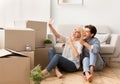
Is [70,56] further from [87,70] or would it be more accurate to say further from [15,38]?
[15,38]

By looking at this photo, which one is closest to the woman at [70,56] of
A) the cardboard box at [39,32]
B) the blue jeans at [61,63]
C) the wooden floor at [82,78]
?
the blue jeans at [61,63]

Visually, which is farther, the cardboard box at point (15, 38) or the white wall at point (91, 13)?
the white wall at point (91, 13)

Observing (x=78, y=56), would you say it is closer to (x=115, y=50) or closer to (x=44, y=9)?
(x=115, y=50)

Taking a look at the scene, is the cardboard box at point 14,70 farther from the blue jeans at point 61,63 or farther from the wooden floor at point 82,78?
the blue jeans at point 61,63

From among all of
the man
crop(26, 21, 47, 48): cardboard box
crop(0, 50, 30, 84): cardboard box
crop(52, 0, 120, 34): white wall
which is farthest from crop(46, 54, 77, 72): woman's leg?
crop(52, 0, 120, 34): white wall

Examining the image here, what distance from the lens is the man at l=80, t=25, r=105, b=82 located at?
9.23 feet

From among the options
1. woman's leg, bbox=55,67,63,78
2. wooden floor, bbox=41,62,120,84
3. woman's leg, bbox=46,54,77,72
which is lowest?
wooden floor, bbox=41,62,120,84

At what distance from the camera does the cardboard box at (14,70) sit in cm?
169

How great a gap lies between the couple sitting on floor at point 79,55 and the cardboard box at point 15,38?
0.55m

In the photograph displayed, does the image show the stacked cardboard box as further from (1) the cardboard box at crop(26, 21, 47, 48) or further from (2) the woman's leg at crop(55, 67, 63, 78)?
(2) the woman's leg at crop(55, 67, 63, 78)

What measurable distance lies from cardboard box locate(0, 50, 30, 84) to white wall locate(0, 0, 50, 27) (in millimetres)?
2691

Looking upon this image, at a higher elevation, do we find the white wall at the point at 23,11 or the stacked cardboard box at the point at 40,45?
the white wall at the point at 23,11

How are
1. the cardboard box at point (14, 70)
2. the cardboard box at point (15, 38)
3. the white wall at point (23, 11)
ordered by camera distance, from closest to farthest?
the cardboard box at point (14, 70)
the cardboard box at point (15, 38)
the white wall at point (23, 11)

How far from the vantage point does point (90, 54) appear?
2984 mm
